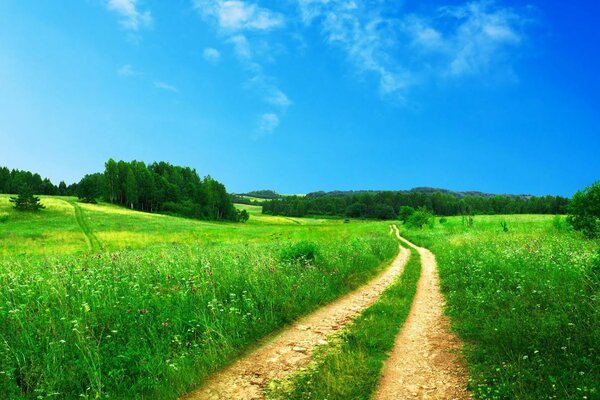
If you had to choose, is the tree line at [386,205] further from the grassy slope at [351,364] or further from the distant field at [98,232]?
the grassy slope at [351,364]

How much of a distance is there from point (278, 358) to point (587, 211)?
33.7 meters

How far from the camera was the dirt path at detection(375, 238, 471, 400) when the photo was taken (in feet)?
18.6

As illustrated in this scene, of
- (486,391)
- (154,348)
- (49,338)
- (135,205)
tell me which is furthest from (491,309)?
(135,205)

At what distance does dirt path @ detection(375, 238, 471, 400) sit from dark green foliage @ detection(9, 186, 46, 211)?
3410 inches

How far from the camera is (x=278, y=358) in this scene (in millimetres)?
7094

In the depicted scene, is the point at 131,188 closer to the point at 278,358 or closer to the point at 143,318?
the point at 143,318

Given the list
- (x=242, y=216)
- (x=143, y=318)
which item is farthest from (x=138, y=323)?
(x=242, y=216)

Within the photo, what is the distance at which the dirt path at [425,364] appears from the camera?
18.6 feet

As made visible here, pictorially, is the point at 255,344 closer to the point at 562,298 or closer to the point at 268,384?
the point at 268,384

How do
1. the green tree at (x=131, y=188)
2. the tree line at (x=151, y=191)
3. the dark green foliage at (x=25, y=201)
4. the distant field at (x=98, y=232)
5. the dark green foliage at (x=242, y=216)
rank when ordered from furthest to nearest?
the dark green foliage at (x=242, y=216) → the tree line at (x=151, y=191) → the green tree at (x=131, y=188) → the dark green foliage at (x=25, y=201) → the distant field at (x=98, y=232)

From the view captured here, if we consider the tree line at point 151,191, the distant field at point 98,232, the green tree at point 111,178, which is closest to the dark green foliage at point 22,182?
the tree line at point 151,191

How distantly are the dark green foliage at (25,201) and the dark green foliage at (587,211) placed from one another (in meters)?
90.2

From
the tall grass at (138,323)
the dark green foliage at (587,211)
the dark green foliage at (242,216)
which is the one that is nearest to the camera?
the tall grass at (138,323)

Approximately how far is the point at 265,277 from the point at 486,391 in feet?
22.8
